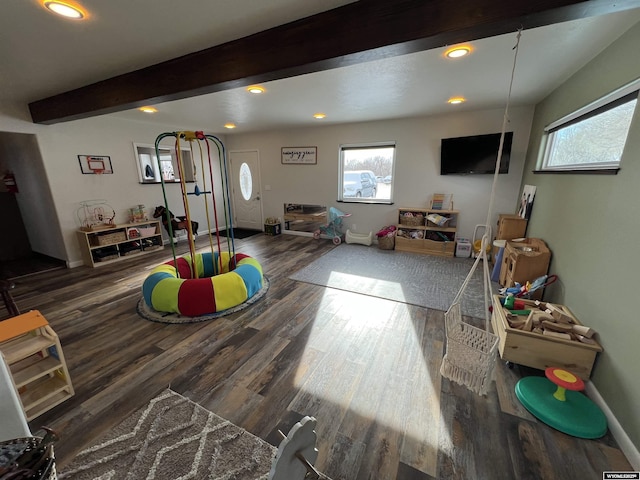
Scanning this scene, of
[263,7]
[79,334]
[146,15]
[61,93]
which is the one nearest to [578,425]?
[263,7]

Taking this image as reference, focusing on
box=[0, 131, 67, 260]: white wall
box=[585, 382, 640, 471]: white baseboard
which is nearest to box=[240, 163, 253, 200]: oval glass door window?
box=[0, 131, 67, 260]: white wall

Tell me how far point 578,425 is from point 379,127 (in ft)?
15.2

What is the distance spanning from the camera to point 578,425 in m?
1.47

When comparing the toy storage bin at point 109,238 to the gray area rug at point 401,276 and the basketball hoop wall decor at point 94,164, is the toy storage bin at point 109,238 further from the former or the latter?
the gray area rug at point 401,276

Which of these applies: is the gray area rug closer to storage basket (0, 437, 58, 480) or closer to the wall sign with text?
the wall sign with text

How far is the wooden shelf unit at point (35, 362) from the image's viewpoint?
5.06ft

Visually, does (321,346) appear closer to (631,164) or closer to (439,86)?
(631,164)

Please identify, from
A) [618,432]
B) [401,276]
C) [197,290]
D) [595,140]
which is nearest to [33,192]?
[197,290]

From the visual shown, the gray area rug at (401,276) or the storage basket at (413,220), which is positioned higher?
the storage basket at (413,220)

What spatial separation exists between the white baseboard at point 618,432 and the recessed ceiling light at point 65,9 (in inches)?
150

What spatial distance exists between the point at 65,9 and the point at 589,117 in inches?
155

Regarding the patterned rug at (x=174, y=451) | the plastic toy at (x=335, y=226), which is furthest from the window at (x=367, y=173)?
the patterned rug at (x=174, y=451)

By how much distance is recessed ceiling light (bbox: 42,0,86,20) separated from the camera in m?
1.37

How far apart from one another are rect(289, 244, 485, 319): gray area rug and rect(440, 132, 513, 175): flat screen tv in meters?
1.51
